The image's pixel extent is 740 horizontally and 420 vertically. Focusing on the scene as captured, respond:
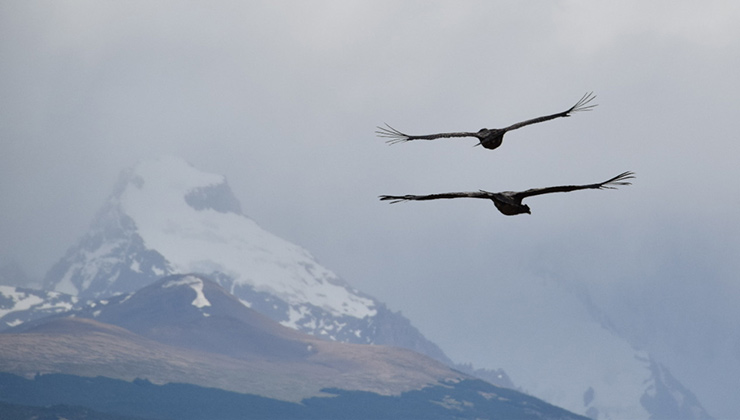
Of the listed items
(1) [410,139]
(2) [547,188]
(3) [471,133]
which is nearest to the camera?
(2) [547,188]

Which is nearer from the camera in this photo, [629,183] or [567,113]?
[629,183]

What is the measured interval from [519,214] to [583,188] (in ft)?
10.3

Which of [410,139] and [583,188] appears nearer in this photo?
[583,188]

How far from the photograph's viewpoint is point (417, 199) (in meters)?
35.6

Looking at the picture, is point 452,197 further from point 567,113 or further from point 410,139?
point 567,113

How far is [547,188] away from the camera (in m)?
34.5

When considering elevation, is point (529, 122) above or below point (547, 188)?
above

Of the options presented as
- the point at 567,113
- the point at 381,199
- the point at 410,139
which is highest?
the point at 567,113

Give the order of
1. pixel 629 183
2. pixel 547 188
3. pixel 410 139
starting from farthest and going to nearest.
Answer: pixel 410 139
pixel 547 188
pixel 629 183

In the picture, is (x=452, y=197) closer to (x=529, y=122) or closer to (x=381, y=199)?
(x=381, y=199)

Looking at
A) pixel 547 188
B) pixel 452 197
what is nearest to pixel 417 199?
pixel 452 197

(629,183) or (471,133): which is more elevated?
(471,133)

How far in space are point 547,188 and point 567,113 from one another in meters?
7.98

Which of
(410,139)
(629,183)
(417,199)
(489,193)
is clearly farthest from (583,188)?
(410,139)
